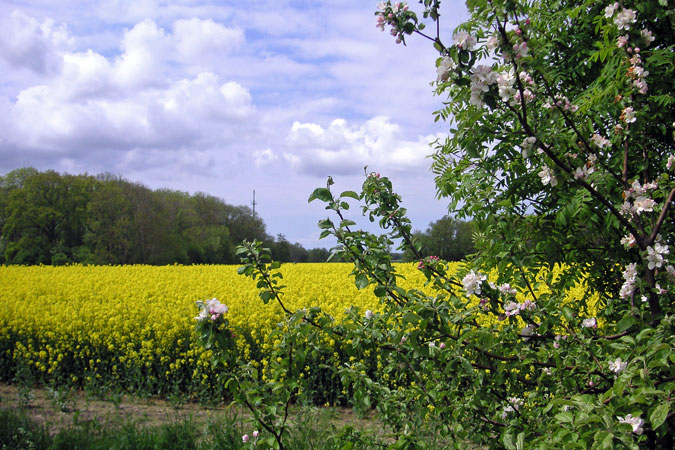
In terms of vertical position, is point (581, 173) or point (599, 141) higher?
point (599, 141)

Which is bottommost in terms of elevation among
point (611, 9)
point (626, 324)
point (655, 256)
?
point (626, 324)

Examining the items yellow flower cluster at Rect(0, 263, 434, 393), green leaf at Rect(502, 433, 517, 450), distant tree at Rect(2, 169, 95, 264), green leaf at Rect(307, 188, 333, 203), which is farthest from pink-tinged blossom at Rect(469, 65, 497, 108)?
distant tree at Rect(2, 169, 95, 264)

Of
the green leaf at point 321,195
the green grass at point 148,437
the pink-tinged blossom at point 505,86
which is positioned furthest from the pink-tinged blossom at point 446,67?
the green grass at point 148,437

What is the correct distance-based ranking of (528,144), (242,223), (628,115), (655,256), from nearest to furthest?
(528,144) → (655,256) → (628,115) → (242,223)

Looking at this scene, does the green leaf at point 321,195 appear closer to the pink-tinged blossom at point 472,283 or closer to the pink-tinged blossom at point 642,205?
the pink-tinged blossom at point 472,283

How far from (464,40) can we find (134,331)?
7.13 meters

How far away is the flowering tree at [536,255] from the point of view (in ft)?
6.38

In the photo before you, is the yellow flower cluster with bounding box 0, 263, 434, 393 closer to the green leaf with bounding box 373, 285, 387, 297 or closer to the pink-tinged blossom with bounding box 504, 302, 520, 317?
the green leaf with bounding box 373, 285, 387, 297

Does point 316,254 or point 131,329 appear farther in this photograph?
point 316,254

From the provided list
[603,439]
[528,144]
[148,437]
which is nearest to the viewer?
[603,439]

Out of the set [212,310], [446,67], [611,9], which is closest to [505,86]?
[446,67]

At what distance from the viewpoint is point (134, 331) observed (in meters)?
7.45

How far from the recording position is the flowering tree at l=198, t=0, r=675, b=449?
76.6 inches

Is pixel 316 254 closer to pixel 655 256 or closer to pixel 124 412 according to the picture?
pixel 124 412
